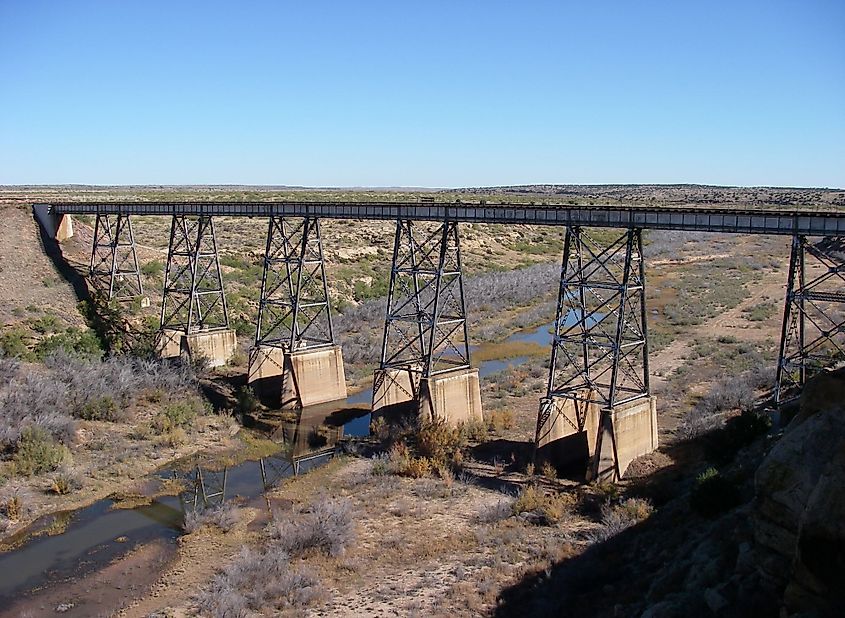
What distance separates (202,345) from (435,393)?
37.9 feet

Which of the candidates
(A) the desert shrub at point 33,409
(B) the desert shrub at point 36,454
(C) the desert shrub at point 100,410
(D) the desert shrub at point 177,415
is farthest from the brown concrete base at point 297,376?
(B) the desert shrub at point 36,454

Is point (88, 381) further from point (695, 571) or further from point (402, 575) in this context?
point (695, 571)

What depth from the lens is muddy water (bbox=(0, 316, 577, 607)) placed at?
14.6 m

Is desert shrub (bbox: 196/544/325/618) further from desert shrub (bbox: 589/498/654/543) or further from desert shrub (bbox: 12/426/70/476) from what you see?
desert shrub (bbox: 12/426/70/476)

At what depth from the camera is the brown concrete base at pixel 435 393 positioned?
21.4 m

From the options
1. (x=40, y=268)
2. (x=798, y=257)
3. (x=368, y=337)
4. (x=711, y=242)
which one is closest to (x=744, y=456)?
(x=798, y=257)

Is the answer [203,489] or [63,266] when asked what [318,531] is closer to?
[203,489]

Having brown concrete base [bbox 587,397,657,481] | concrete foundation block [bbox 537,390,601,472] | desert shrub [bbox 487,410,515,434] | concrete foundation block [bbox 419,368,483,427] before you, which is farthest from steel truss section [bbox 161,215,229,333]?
brown concrete base [bbox 587,397,657,481]

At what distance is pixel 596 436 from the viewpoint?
61.7ft

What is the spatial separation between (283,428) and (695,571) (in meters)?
16.5

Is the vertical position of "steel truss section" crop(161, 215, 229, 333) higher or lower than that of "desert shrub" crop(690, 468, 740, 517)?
higher

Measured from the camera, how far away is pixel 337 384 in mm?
26391

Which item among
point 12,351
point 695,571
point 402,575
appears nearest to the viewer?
point 695,571

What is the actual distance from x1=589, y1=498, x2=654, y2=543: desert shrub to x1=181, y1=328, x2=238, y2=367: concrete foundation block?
18.2 meters
